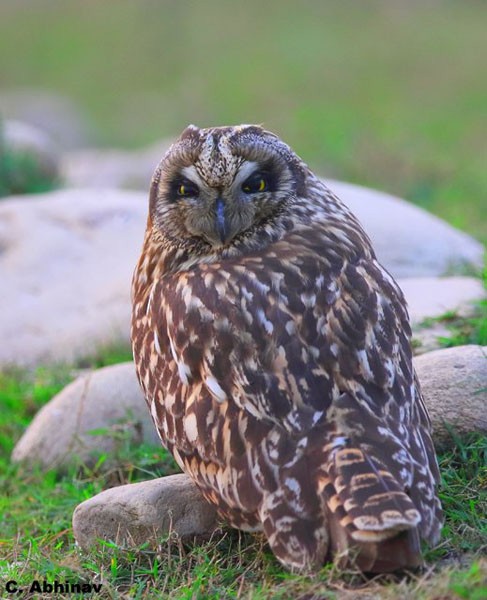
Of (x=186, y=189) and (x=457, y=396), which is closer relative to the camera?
(x=186, y=189)

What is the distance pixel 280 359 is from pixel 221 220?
1.84ft

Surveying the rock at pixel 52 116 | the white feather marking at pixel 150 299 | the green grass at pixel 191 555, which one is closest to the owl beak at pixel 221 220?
the white feather marking at pixel 150 299

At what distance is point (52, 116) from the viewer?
1709cm

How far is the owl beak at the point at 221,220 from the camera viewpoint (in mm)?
3768

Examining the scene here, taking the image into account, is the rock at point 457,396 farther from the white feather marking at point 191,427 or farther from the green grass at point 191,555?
the white feather marking at point 191,427

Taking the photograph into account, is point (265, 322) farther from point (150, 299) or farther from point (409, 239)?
point (409, 239)

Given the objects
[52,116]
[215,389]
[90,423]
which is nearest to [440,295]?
[90,423]

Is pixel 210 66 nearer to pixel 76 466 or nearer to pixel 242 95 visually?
pixel 242 95

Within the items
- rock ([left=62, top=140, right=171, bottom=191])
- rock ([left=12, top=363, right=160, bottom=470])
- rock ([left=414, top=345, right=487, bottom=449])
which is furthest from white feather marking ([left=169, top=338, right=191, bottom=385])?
rock ([left=62, top=140, right=171, bottom=191])

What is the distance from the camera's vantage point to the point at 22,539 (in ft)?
14.5

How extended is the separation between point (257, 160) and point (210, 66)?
16.7 m

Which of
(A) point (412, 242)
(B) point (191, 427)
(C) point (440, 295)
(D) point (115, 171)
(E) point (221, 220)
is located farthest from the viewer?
(D) point (115, 171)

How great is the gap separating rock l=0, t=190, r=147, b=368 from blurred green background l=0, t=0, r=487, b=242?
2530mm

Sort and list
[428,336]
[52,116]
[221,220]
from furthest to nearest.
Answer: [52,116] < [428,336] < [221,220]
